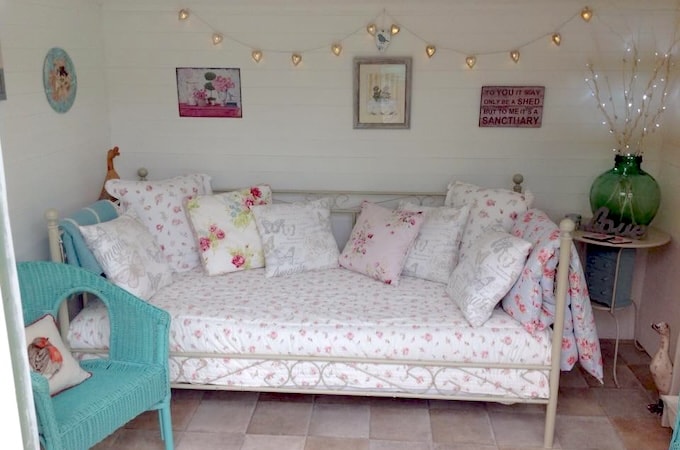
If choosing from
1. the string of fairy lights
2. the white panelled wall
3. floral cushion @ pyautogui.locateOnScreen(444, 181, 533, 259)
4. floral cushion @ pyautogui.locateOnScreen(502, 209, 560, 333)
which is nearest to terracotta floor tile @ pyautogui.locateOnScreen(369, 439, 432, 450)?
floral cushion @ pyautogui.locateOnScreen(502, 209, 560, 333)

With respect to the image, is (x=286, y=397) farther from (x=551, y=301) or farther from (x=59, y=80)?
(x=59, y=80)

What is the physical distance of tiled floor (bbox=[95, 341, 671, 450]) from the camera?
2.60m

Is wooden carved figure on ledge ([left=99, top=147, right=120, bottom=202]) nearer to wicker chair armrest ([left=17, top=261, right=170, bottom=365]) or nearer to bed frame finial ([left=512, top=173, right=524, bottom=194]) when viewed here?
wicker chair armrest ([left=17, top=261, right=170, bottom=365])

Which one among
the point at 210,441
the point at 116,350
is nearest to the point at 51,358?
the point at 116,350

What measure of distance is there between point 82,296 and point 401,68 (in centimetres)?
212

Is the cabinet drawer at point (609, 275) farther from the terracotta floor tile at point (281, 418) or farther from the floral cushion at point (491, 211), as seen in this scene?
the terracotta floor tile at point (281, 418)

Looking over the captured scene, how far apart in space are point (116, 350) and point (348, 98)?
1857mm

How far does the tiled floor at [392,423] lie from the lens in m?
2.60

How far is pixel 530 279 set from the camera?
99.0 inches

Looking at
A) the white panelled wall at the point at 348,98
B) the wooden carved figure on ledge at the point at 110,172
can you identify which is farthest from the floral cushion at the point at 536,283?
the wooden carved figure on ledge at the point at 110,172

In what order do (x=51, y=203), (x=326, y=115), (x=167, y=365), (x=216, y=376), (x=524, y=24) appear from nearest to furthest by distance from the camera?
(x=167, y=365) → (x=216, y=376) → (x=51, y=203) → (x=524, y=24) → (x=326, y=115)

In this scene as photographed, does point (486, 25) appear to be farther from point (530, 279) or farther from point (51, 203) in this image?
point (51, 203)

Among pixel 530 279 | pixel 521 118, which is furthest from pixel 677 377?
pixel 521 118

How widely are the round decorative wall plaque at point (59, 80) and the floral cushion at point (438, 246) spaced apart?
193cm
